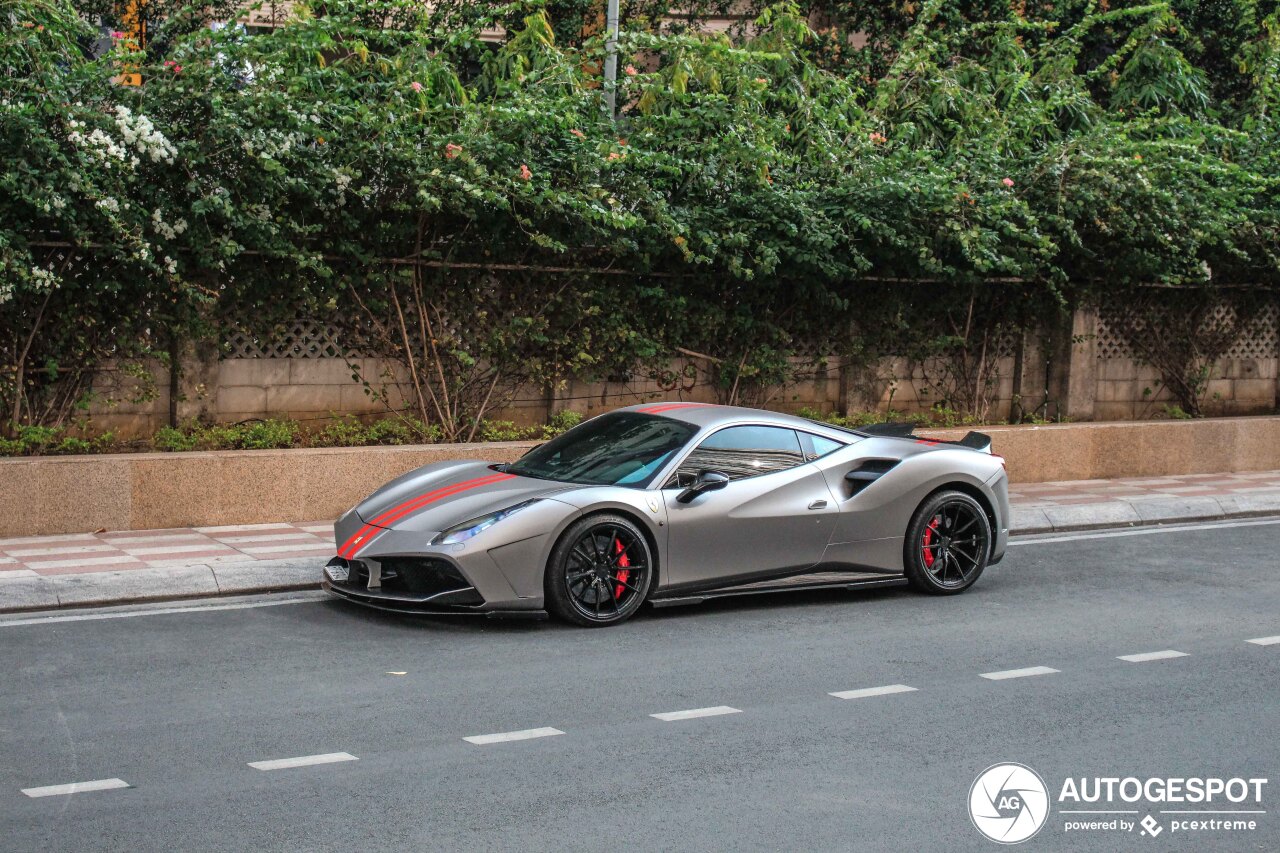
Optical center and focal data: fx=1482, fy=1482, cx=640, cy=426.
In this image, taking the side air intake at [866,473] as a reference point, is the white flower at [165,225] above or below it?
above

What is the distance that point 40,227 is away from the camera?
10.6 meters

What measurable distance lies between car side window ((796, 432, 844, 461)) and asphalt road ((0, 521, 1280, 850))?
0.93 metres

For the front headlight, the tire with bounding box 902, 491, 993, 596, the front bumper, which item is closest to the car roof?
the tire with bounding box 902, 491, 993, 596

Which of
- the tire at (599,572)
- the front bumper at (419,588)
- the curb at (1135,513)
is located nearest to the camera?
the front bumper at (419,588)

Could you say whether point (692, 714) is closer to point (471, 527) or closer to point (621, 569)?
point (621, 569)

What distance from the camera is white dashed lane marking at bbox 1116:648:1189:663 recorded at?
7871 mm

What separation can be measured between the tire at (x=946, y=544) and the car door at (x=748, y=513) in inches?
27.7

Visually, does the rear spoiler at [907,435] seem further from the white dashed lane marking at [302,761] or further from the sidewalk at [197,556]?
the white dashed lane marking at [302,761]

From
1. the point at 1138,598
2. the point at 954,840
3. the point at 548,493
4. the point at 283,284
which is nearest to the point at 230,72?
the point at 283,284

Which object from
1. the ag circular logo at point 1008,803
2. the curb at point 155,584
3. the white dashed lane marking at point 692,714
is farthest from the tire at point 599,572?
the ag circular logo at point 1008,803

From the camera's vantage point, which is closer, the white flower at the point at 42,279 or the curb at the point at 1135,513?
the white flower at the point at 42,279

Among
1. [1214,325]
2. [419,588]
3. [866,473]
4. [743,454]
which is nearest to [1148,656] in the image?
[866,473]

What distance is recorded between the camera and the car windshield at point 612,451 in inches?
343

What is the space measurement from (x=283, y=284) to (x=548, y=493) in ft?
14.7
